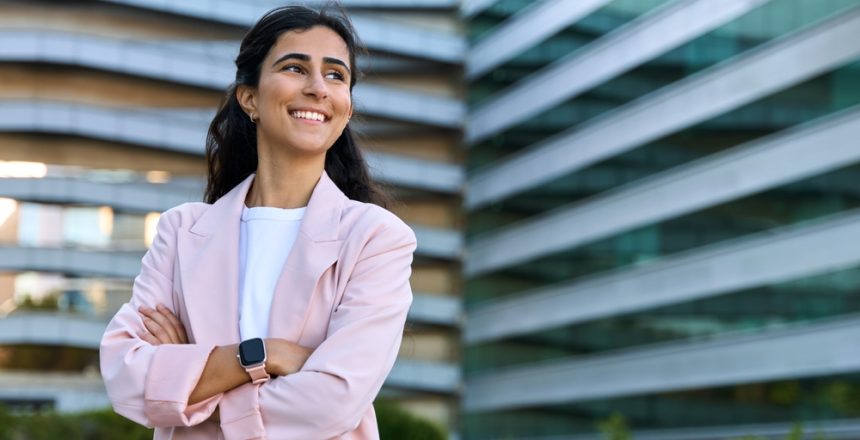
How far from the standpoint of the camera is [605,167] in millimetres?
42688

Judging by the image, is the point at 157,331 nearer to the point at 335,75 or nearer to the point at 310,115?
the point at 310,115

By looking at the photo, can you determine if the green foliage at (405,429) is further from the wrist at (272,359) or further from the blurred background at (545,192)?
the wrist at (272,359)

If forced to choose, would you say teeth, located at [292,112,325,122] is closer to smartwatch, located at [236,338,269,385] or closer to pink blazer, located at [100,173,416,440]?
pink blazer, located at [100,173,416,440]

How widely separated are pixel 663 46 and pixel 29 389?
2035 centimetres

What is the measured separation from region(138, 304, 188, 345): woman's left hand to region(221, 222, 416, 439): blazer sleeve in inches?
9.3

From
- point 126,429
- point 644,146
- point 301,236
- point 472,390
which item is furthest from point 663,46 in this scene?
point 301,236

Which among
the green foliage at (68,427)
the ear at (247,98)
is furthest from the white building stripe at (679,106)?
the ear at (247,98)

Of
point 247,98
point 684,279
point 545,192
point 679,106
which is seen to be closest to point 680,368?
point 684,279

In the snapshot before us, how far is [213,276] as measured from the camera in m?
3.26

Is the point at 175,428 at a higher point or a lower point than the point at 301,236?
lower

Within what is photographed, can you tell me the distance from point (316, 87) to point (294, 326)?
513 millimetres

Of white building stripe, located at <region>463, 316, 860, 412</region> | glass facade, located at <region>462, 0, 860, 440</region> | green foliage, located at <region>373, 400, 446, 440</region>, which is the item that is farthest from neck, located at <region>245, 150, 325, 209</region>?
white building stripe, located at <region>463, 316, 860, 412</region>

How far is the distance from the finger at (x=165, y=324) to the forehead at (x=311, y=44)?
62cm

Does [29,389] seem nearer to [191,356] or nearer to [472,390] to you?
[472,390]
